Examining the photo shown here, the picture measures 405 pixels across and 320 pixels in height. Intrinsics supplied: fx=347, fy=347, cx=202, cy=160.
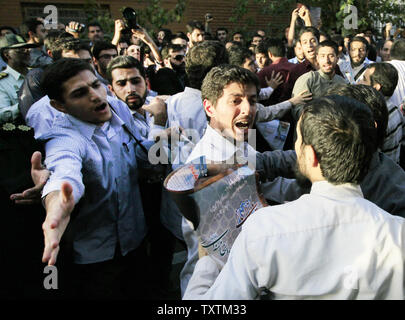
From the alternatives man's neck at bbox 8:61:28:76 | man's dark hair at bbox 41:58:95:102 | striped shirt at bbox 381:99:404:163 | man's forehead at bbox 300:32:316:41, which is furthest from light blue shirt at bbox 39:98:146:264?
man's forehead at bbox 300:32:316:41

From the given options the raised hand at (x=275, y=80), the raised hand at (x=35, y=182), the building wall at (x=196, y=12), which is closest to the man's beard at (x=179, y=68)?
the raised hand at (x=275, y=80)

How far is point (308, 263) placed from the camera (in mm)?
981

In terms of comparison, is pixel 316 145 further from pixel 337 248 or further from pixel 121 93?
pixel 121 93

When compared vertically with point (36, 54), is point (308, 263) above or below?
below

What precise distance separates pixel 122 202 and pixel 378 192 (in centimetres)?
131

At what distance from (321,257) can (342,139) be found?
36 cm

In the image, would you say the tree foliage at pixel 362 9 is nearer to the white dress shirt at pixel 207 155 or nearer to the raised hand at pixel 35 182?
the white dress shirt at pixel 207 155

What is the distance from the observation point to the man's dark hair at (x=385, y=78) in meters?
2.93

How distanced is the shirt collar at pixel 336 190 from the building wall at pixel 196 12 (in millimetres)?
10569

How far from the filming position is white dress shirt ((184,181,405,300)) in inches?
38.4

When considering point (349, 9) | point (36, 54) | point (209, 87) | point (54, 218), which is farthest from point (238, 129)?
point (349, 9)

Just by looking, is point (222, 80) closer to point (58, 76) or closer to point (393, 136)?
point (58, 76)

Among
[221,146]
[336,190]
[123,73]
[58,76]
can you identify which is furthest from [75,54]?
[336,190]

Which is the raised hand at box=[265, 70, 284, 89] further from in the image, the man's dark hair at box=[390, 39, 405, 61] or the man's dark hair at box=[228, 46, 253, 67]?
the man's dark hair at box=[390, 39, 405, 61]
